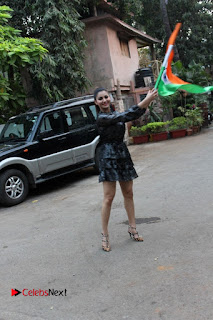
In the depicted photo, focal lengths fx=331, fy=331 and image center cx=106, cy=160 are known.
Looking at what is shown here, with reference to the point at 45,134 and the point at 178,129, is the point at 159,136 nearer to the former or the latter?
the point at 178,129

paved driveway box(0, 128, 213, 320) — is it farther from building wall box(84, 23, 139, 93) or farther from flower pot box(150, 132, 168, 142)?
building wall box(84, 23, 139, 93)

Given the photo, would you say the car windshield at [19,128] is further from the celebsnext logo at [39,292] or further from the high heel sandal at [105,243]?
the celebsnext logo at [39,292]

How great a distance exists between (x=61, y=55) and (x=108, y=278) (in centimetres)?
1025

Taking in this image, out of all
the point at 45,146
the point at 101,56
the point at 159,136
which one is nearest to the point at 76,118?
the point at 45,146

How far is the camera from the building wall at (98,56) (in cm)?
1467

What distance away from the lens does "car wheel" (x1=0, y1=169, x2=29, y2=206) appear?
6.66 meters

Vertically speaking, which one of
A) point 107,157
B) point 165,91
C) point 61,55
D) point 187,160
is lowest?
point 187,160

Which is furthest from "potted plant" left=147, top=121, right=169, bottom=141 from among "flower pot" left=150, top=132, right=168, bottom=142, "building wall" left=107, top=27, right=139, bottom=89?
"building wall" left=107, top=27, right=139, bottom=89

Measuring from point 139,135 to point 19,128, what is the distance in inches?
300

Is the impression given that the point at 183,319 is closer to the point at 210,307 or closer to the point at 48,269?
the point at 210,307

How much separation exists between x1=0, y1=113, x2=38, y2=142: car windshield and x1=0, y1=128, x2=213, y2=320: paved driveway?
5.84ft

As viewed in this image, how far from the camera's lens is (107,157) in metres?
3.82

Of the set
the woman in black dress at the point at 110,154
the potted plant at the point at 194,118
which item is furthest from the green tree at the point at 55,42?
the woman in black dress at the point at 110,154

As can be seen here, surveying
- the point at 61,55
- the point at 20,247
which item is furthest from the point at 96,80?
the point at 20,247
